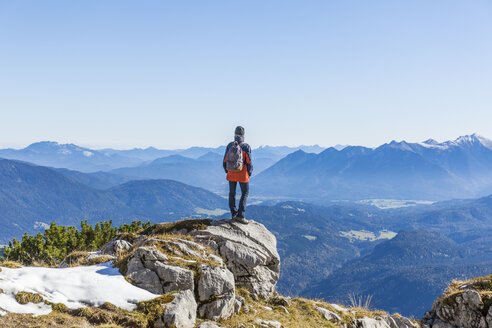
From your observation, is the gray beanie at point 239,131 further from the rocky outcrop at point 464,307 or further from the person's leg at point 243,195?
the rocky outcrop at point 464,307

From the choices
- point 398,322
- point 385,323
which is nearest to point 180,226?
point 385,323

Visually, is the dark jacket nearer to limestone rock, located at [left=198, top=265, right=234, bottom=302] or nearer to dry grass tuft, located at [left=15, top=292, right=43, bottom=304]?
limestone rock, located at [left=198, top=265, right=234, bottom=302]

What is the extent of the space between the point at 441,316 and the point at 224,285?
1299cm

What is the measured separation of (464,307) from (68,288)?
19.0 metres

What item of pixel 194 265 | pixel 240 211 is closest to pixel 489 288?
pixel 240 211

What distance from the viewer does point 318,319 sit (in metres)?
16.2

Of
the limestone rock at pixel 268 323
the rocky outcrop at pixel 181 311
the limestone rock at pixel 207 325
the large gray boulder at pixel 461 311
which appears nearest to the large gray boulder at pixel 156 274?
the rocky outcrop at pixel 181 311

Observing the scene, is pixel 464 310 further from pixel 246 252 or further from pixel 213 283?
pixel 213 283

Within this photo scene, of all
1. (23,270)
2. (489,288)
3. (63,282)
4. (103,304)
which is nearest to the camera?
(103,304)

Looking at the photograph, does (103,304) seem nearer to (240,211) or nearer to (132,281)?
(132,281)

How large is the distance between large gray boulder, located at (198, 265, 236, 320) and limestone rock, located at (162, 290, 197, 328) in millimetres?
804

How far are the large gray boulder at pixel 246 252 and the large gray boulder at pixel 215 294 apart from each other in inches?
125

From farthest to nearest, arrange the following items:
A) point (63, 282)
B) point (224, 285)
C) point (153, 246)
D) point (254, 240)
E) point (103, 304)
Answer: point (254, 240) < point (153, 246) < point (224, 285) < point (63, 282) < point (103, 304)

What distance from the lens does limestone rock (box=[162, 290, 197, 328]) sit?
11.0 meters
